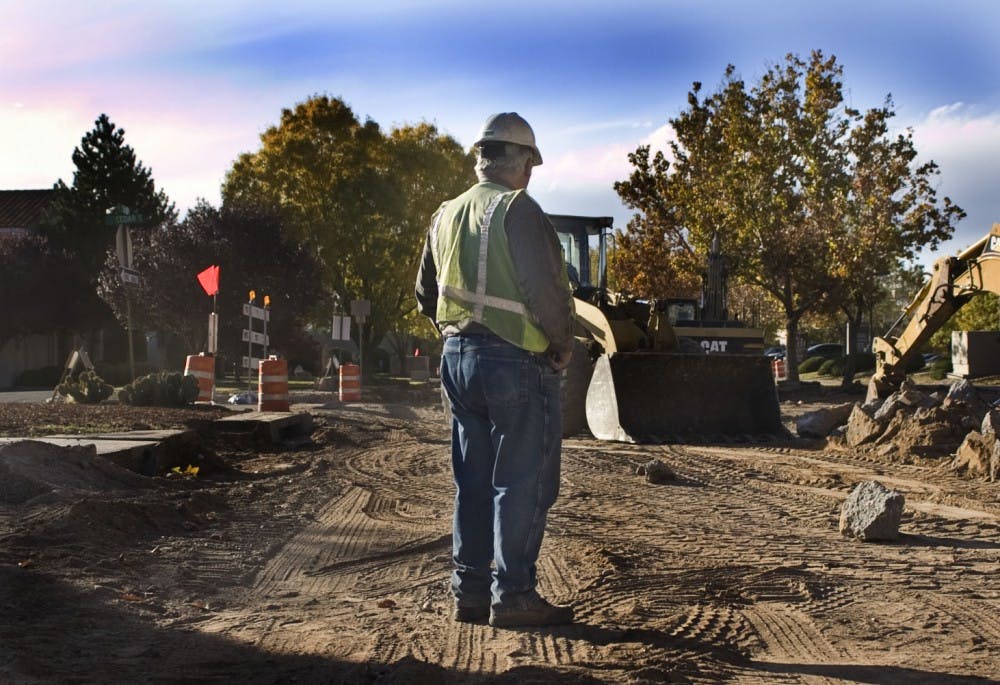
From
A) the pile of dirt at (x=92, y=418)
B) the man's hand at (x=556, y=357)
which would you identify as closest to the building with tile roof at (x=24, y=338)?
the pile of dirt at (x=92, y=418)

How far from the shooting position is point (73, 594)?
15.9ft

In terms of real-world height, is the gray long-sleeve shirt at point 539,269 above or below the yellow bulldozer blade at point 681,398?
above

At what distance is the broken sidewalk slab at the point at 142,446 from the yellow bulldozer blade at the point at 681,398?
17.0ft

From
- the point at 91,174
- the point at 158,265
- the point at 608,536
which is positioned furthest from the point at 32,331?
the point at 608,536

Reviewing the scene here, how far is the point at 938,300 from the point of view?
15461 mm

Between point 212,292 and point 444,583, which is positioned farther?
point 212,292

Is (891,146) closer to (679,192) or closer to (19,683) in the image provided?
(679,192)

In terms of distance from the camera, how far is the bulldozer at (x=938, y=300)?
14.1m

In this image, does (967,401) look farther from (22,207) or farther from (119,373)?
(22,207)

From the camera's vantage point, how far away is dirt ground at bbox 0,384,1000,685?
12.5ft

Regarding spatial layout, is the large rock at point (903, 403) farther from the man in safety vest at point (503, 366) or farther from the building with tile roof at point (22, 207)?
the building with tile roof at point (22, 207)

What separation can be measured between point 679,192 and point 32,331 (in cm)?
2642

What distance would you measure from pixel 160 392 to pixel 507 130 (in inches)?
531

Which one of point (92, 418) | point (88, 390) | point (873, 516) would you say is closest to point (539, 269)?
point (873, 516)
